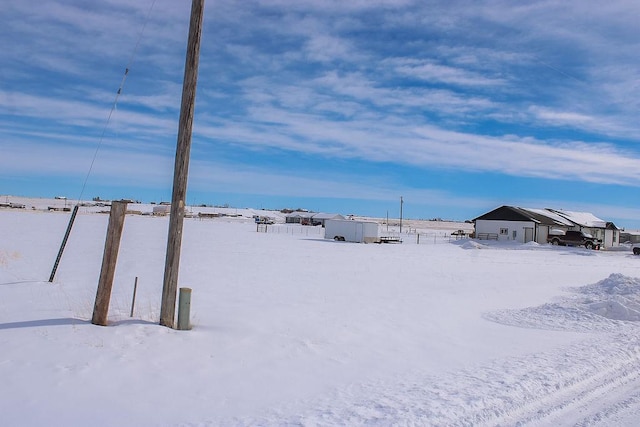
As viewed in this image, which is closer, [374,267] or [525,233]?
[374,267]

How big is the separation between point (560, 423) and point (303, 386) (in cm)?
302

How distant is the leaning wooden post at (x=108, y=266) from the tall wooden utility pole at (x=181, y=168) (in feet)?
2.79

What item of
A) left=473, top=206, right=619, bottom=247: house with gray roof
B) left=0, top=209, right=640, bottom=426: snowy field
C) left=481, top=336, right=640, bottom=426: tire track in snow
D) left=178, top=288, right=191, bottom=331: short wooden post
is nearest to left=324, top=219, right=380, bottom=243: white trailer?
left=473, top=206, right=619, bottom=247: house with gray roof

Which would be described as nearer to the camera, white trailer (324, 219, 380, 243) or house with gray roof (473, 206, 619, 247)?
white trailer (324, 219, 380, 243)

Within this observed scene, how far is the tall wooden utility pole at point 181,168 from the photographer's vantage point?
900cm

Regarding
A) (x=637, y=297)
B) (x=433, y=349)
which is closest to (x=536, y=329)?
(x=433, y=349)

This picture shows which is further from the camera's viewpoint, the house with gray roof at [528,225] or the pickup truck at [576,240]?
the house with gray roof at [528,225]

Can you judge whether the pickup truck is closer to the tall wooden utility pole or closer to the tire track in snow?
the tire track in snow

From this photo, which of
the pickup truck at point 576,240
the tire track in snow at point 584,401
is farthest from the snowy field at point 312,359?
the pickup truck at point 576,240

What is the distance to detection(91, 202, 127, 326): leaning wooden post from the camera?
8641 millimetres

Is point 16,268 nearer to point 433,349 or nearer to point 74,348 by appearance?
point 74,348

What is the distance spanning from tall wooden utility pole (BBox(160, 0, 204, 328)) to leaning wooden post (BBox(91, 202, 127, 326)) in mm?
850

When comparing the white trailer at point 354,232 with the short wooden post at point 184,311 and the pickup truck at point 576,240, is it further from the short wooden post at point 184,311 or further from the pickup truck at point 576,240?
the short wooden post at point 184,311

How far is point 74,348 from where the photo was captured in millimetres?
7363
